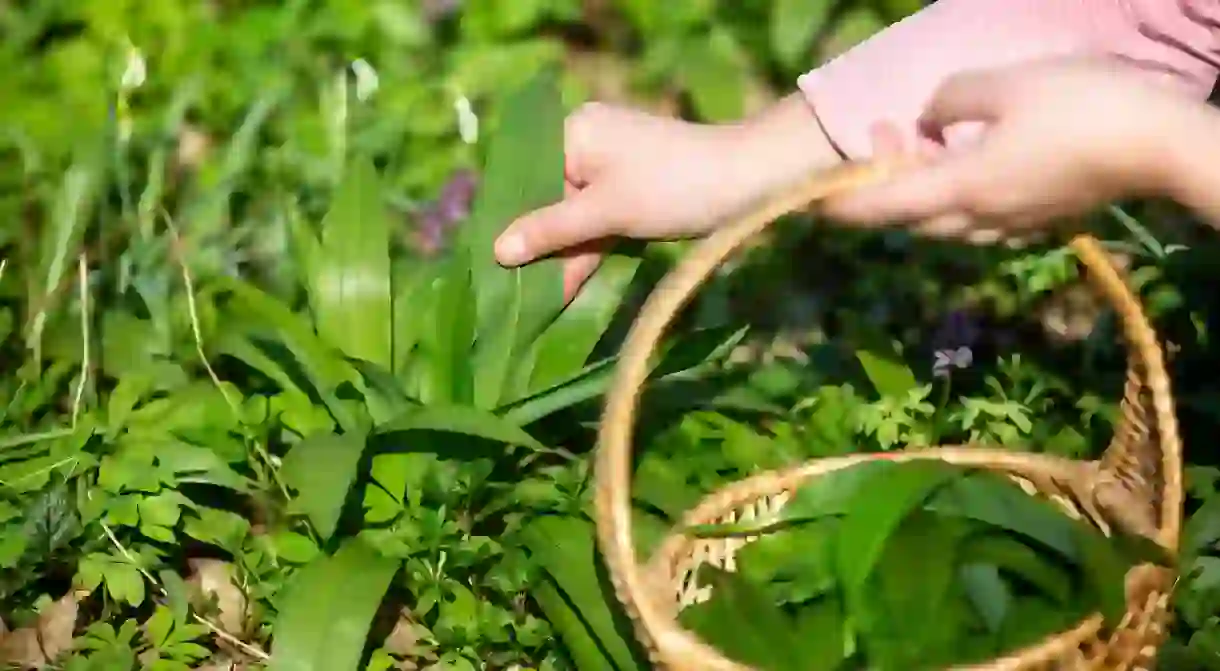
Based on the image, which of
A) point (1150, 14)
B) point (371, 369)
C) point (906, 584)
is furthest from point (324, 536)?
point (1150, 14)

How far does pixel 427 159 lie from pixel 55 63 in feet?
1.77

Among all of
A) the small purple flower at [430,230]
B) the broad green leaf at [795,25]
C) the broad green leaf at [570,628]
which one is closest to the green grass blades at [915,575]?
the broad green leaf at [570,628]

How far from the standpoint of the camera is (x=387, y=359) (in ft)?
4.46

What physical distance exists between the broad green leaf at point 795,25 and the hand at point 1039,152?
927 mm

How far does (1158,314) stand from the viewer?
145cm

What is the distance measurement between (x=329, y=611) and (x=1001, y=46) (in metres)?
0.73

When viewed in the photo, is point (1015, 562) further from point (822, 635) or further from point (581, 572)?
point (581, 572)

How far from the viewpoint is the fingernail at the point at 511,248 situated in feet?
4.05

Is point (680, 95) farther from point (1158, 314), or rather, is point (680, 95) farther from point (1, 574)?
point (1, 574)

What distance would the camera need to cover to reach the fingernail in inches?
48.6

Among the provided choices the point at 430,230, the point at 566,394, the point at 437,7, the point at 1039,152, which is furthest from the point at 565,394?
the point at 437,7

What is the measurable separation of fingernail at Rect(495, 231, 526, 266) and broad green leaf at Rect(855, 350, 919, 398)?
0.42 meters

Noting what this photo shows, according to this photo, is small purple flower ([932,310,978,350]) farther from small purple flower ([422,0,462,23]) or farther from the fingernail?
small purple flower ([422,0,462,23])

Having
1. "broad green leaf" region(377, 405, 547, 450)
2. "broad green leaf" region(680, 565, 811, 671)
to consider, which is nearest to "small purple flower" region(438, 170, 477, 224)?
"broad green leaf" region(377, 405, 547, 450)
